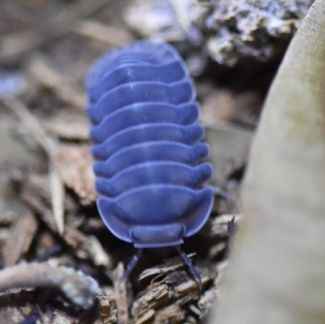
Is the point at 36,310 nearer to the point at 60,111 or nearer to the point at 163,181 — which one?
the point at 163,181

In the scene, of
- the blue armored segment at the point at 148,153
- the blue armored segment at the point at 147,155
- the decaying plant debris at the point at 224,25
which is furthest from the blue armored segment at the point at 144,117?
the decaying plant debris at the point at 224,25

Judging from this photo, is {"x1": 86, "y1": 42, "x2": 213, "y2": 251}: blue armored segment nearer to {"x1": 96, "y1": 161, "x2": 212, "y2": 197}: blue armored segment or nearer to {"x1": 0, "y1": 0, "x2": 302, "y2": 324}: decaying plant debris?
{"x1": 96, "y1": 161, "x2": 212, "y2": 197}: blue armored segment

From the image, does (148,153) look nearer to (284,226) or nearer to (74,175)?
(74,175)

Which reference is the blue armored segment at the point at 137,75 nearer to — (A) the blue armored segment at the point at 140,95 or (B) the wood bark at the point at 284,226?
(A) the blue armored segment at the point at 140,95

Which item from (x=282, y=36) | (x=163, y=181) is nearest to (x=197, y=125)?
(x=163, y=181)

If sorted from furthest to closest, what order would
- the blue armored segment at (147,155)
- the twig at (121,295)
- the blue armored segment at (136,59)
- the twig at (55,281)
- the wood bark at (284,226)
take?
the blue armored segment at (136,59), the blue armored segment at (147,155), the twig at (121,295), the twig at (55,281), the wood bark at (284,226)

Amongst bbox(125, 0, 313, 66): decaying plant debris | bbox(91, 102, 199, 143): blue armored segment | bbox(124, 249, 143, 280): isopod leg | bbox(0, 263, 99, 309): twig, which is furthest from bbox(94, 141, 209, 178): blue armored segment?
bbox(125, 0, 313, 66): decaying plant debris

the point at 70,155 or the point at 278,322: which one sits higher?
the point at 278,322
